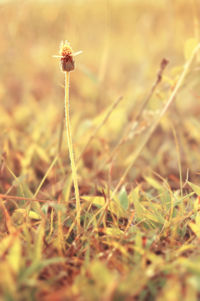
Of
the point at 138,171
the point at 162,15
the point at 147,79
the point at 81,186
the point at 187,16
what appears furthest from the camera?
the point at 162,15

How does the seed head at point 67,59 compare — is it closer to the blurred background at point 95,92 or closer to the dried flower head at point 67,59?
the dried flower head at point 67,59

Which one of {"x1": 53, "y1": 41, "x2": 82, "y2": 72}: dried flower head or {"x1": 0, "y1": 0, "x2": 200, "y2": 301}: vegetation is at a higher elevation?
{"x1": 53, "y1": 41, "x2": 82, "y2": 72}: dried flower head

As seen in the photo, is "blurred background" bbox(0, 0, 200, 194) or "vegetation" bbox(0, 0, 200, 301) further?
"blurred background" bbox(0, 0, 200, 194)

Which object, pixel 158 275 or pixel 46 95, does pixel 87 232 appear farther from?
pixel 46 95

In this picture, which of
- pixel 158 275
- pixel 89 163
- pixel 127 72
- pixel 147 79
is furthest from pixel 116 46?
pixel 158 275

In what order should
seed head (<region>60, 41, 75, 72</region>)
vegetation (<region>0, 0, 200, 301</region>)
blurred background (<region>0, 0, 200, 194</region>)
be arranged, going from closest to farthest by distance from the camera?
vegetation (<region>0, 0, 200, 301</region>) < seed head (<region>60, 41, 75, 72</region>) < blurred background (<region>0, 0, 200, 194</region>)

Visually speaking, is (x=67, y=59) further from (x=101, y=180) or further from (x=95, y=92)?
(x=95, y=92)

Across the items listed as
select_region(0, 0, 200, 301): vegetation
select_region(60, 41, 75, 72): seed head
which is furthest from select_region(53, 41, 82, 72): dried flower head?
select_region(0, 0, 200, 301): vegetation

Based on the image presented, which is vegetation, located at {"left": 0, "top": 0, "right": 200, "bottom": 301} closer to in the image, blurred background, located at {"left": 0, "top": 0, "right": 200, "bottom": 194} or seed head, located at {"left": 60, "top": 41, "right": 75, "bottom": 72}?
blurred background, located at {"left": 0, "top": 0, "right": 200, "bottom": 194}
